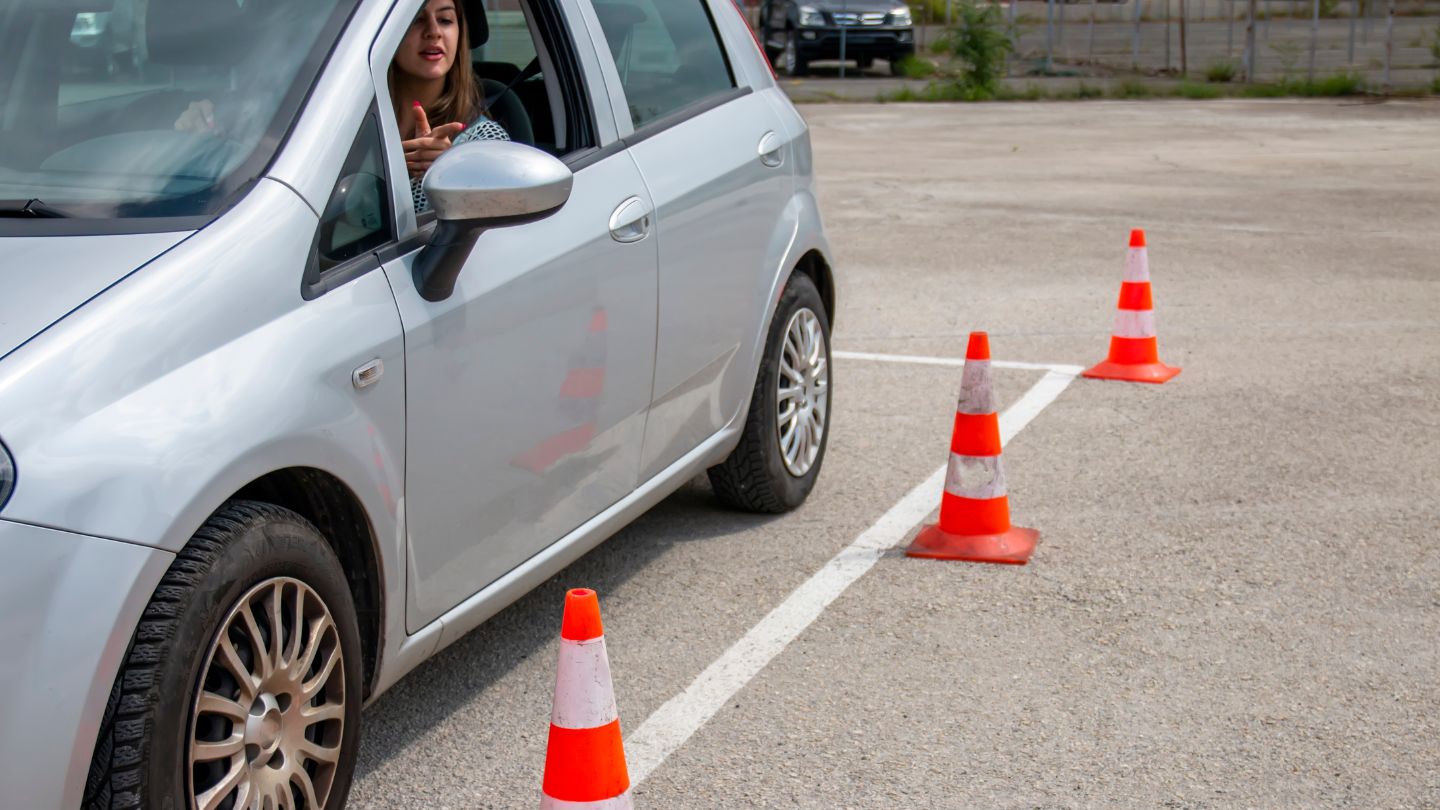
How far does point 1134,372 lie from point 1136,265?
467 mm

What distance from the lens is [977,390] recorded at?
16.4 feet

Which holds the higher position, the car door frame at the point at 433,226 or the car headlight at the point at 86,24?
the car headlight at the point at 86,24

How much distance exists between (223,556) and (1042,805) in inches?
69.0

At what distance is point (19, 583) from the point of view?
2324 millimetres

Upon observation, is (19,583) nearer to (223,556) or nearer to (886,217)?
(223,556)

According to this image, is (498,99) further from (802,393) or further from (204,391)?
(204,391)

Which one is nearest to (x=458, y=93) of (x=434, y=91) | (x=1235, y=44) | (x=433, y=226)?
(x=434, y=91)

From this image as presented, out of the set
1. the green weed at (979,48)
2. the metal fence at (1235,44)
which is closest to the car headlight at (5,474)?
the green weed at (979,48)

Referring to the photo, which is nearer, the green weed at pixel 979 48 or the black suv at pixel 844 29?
the green weed at pixel 979 48

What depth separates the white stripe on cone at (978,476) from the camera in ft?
16.4

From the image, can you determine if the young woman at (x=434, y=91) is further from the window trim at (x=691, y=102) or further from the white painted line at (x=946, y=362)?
the white painted line at (x=946, y=362)

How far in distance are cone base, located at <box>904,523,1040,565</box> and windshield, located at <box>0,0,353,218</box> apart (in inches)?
98.9

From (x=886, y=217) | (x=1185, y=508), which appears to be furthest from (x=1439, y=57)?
(x=1185, y=508)

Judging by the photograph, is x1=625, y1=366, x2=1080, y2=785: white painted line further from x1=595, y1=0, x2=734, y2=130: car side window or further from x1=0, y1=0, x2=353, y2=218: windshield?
x1=0, y1=0, x2=353, y2=218: windshield
